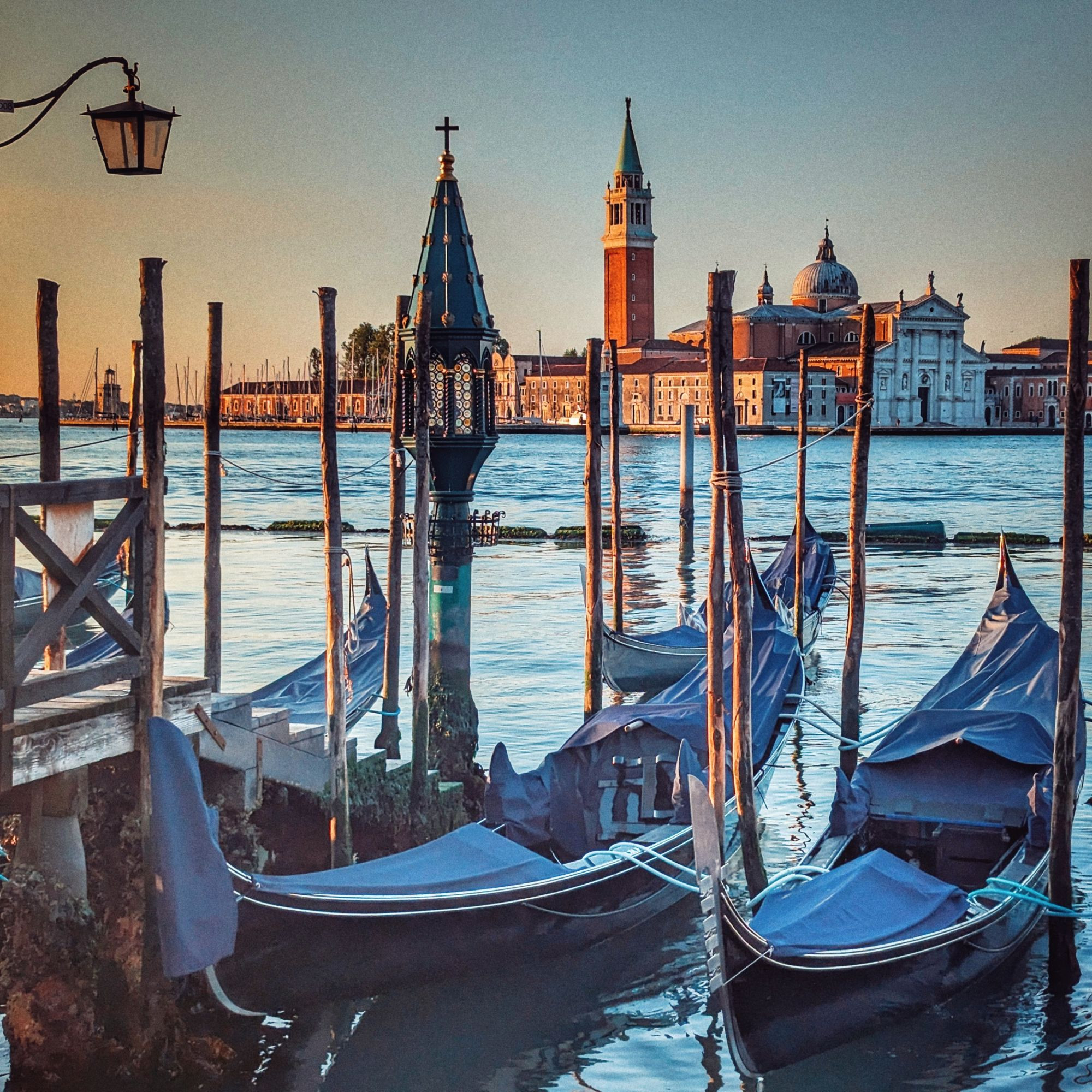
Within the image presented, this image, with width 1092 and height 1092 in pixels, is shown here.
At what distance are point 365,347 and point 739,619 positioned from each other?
3223 inches

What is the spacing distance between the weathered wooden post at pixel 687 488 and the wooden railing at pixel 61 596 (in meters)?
17.3

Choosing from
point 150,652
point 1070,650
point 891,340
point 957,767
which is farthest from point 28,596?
point 891,340

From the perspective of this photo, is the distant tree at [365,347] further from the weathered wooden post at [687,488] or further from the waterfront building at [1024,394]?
the weathered wooden post at [687,488]

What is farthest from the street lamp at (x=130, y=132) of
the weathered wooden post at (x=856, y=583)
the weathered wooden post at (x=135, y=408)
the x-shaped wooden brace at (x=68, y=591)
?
the weathered wooden post at (x=135, y=408)

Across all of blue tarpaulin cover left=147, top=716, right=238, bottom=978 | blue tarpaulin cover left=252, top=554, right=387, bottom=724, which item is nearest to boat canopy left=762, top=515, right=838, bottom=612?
blue tarpaulin cover left=252, top=554, right=387, bottom=724

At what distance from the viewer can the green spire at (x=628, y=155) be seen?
8662 centimetres

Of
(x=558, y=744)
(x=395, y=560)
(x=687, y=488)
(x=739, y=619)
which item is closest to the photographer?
(x=739, y=619)

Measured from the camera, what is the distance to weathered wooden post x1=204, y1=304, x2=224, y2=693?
6.96 meters

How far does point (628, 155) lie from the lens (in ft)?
285

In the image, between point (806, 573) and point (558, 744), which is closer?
point (558, 744)

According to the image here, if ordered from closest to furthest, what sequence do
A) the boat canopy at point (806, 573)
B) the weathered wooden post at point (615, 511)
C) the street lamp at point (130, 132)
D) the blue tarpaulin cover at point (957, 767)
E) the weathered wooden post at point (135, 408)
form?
1. the street lamp at point (130, 132)
2. the blue tarpaulin cover at point (957, 767)
3. the weathered wooden post at point (135, 408)
4. the weathered wooden post at point (615, 511)
5. the boat canopy at point (806, 573)

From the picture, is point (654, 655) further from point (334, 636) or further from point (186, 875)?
point (186, 875)

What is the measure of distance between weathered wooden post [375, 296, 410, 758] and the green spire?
8075 centimetres

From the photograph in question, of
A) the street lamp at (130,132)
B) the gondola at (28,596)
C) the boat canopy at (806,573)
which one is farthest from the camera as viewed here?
the boat canopy at (806,573)
